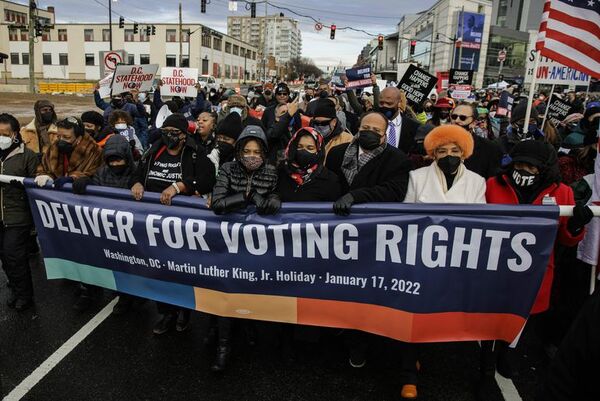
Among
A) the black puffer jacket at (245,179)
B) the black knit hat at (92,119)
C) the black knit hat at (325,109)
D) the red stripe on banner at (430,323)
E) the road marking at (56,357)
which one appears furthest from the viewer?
the black knit hat at (92,119)

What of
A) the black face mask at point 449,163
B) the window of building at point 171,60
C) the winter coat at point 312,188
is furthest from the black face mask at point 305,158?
the window of building at point 171,60

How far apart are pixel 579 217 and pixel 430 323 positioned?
3.74 feet

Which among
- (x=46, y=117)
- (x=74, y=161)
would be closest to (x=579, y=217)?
(x=74, y=161)

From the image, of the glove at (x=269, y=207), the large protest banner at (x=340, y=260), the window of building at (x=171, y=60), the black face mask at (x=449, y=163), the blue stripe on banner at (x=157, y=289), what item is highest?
the window of building at (x=171, y=60)

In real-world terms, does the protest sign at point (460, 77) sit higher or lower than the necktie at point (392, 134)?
higher

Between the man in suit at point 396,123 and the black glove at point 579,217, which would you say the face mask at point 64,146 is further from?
the black glove at point 579,217

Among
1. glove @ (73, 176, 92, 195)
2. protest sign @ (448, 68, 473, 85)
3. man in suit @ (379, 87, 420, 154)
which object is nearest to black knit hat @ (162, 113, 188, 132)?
glove @ (73, 176, 92, 195)

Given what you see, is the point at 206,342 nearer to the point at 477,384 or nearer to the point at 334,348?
the point at 334,348

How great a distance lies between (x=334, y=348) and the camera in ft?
12.3

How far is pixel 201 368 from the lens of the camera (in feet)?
11.3

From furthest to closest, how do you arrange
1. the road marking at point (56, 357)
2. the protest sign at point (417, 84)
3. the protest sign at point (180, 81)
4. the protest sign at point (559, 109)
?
the protest sign at point (180, 81) < the protest sign at point (559, 109) < the protest sign at point (417, 84) < the road marking at point (56, 357)

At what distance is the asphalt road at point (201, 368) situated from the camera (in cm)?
317

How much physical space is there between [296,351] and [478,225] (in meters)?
1.77

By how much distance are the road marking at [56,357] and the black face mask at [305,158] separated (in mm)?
2367
